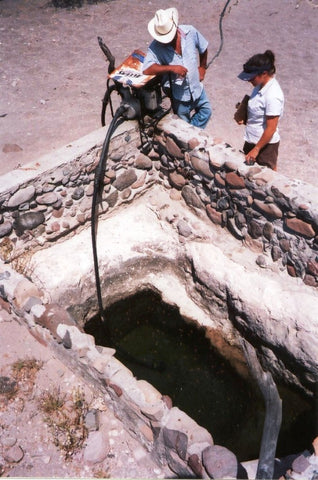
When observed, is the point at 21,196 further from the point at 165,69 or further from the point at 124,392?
the point at 124,392

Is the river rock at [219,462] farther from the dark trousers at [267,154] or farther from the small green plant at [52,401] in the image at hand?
the dark trousers at [267,154]

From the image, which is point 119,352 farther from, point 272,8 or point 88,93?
point 272,8

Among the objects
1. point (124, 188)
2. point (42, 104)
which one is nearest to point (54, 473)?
point (124, 188)

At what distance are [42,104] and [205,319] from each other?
13.4 ft

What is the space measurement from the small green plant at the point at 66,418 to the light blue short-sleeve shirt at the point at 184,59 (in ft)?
10.5

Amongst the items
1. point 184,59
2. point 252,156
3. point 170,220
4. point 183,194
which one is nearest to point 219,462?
point 252,156

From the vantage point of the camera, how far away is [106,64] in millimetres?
8086

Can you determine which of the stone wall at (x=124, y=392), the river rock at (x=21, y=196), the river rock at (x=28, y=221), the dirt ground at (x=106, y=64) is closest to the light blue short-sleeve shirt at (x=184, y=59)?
the dirt ground at (x=106, y=64)

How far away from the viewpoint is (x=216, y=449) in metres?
3.19

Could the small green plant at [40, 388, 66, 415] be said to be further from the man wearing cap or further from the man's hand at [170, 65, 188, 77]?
the man's hand at [170, 65, 188, 77]

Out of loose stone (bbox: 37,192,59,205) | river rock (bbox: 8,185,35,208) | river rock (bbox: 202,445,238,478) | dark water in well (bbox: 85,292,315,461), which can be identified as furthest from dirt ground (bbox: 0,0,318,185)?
river rock (bbox: 202,445,238,478)

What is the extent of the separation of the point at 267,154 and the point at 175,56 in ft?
4.49

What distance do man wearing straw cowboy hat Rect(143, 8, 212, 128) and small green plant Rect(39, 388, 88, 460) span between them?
3.16 meters

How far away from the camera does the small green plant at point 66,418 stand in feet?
12.3
